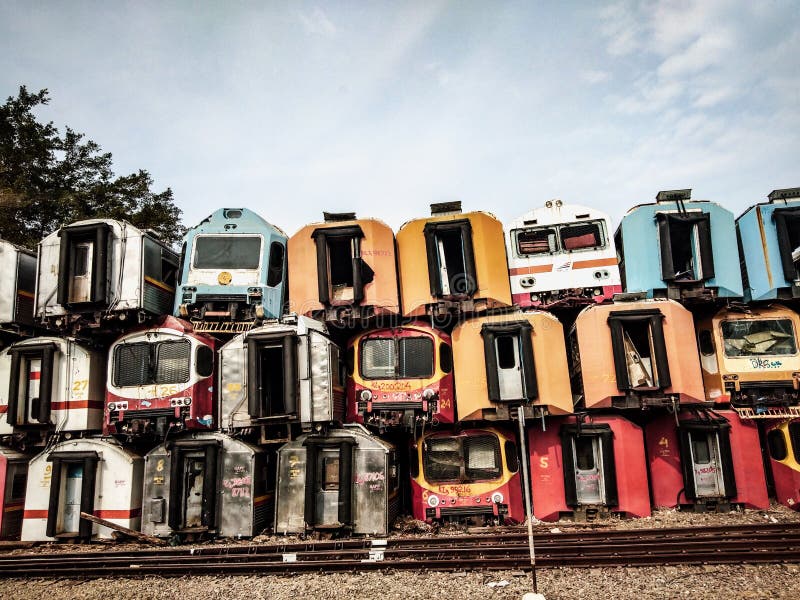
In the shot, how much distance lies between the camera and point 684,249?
51.8 feet

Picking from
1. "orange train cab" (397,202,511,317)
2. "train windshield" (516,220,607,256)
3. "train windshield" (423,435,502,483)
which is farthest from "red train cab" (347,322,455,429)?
"train windshield" (516,220,607,256)

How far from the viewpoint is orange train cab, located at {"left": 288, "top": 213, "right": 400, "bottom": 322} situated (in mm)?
15266

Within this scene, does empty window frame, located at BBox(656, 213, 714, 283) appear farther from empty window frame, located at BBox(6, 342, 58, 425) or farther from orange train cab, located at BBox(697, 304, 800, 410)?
empty window frame, located at BBox(6, 342, 58, 425)

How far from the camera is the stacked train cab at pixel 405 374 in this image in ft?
44.5

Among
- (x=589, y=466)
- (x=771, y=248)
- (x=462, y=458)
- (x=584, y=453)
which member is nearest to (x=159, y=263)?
(x=462, y=458)

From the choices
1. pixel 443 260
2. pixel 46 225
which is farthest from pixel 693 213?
pixel 46 225

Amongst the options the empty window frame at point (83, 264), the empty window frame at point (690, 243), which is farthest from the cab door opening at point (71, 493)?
the empty window frame at point (690, 243)

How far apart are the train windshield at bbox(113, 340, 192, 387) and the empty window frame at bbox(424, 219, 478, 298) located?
7.23 metres

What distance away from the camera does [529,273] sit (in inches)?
628

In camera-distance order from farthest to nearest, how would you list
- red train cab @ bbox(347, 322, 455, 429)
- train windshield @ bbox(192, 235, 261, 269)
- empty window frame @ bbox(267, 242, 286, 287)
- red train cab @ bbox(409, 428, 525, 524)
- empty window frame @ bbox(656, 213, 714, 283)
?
empty window frame @ bbox(267, 242, 286, 287) < train windshield @ bbox(192, 235, 261, 269) < empty window frame @ bbox(656, 213, 714, 283) < red train cab @ bbox(347, 322, 455, 429) < red train cab @ bbox(409, 428, 525, 524)

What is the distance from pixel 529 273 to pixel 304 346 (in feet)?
23.4

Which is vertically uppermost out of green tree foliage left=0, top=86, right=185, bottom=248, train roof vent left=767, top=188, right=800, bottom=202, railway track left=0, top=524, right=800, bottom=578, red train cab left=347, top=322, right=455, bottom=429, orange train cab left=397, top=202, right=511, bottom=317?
green tree foliage left=0, top=86, right=185, bottom=248

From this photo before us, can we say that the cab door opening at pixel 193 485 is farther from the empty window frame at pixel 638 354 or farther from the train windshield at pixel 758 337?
the train windshield at pixel 758 337

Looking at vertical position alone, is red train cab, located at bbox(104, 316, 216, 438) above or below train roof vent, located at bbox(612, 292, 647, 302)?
below
